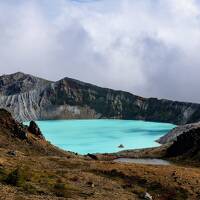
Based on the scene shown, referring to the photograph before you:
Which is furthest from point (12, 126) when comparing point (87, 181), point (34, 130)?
point (87, 181)

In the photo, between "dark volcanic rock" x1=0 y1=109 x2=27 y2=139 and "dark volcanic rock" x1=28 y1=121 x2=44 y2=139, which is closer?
"dark volcanic rock" x1=0 y1=109 x2=27 y2=139

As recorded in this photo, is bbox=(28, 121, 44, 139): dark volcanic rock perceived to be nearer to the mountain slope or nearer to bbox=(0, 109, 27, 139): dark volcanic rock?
bbox=(0, 109, 27, 139): dark volcanic rock

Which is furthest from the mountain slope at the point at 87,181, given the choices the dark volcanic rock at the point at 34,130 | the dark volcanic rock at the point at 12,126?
the dark volcanic rock at the point at 34,130

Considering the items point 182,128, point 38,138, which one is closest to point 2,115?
point 38,138

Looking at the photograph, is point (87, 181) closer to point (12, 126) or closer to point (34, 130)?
point (12, 126)

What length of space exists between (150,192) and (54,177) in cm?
1080

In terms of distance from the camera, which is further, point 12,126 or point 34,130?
point 34,130

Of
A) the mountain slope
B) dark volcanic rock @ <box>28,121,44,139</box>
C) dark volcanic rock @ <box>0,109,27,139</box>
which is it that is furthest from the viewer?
dark volcanic rock @ <box>28,121,44,139</box>

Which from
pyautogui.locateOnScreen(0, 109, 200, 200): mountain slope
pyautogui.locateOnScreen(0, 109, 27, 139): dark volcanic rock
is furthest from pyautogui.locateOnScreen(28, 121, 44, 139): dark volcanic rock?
pyautogui.locateOnScreen(0, 109, 200, 200): mountain slope

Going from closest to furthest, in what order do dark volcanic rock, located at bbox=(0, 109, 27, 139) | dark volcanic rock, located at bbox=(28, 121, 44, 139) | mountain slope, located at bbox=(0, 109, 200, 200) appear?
mountain slope, located at bbox=(0, 109, 200, 200) < dark volcanic rock, located at bbox=(0, 109, 27, 139) < dark volcanic rock, located at bbox=(28, 121, 44, 139)

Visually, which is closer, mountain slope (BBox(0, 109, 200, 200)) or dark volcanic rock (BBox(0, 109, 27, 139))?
mountain slope (BBox(0, 109, 200, 200))

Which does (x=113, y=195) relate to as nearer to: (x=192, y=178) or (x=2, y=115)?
(x=192, y=178)

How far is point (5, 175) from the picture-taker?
52906 mm

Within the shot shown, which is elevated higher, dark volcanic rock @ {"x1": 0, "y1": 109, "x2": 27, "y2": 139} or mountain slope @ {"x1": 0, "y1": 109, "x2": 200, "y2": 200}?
dark volcanic rock @ {"x1": 0, "y1": 109, "x2": 27, "y2": 139}
